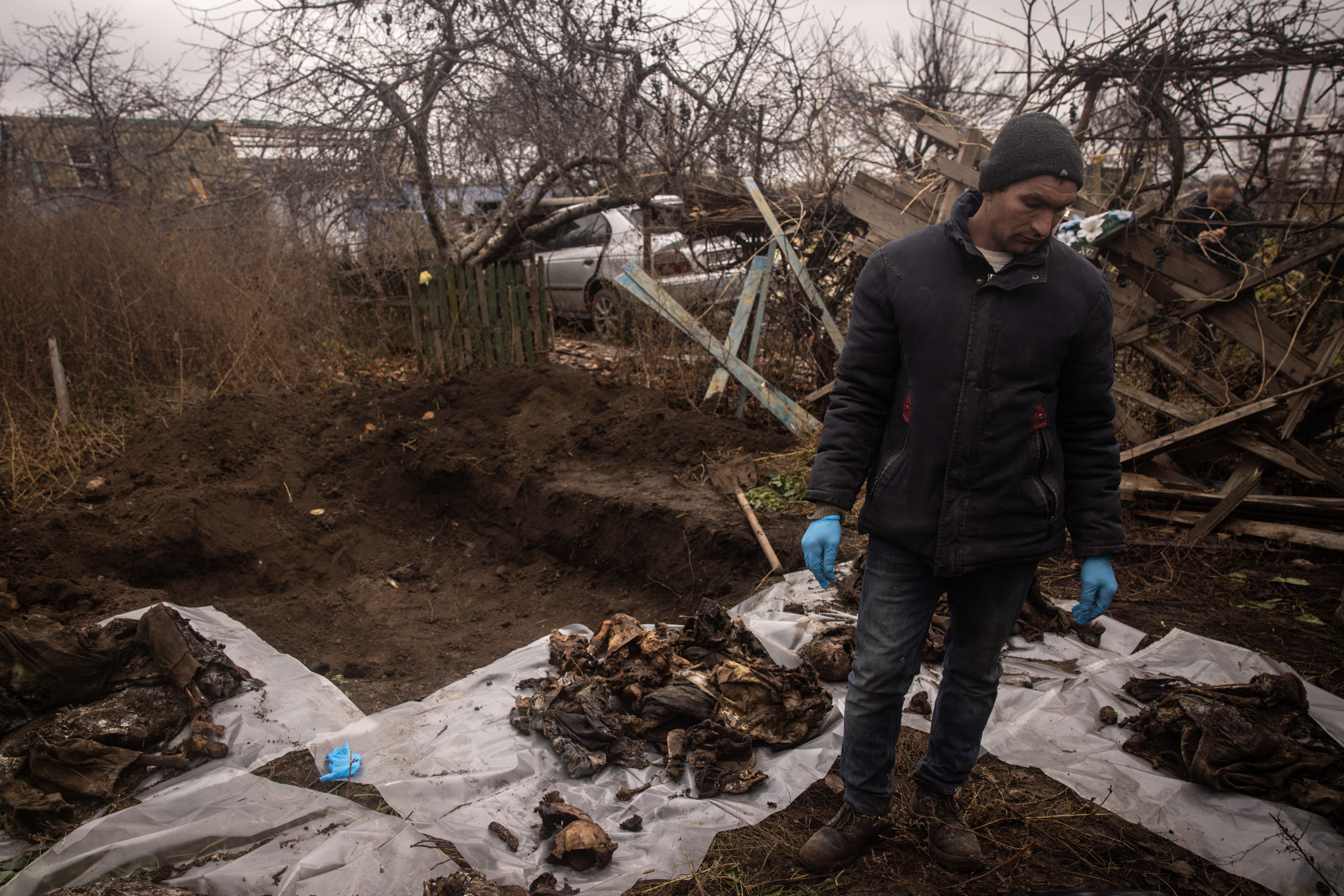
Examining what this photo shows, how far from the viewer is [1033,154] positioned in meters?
1.75

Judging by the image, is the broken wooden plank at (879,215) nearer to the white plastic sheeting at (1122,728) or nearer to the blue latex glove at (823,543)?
the white plastic sheeting at (1122,728)

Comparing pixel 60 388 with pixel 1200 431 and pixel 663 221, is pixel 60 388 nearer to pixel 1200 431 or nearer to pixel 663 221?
pixel 663 221

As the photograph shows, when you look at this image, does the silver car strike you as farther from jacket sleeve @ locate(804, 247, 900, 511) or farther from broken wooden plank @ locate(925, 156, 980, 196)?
jacket sleeve @ locate(804, 247, 900, 511)

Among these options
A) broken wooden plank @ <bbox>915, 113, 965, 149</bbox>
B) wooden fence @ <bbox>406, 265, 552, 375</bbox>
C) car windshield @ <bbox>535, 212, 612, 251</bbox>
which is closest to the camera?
broken wooden plank @ <bbox>915, 113, 965, 149</bbox>

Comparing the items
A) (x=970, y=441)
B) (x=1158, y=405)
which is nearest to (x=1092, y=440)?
(x=970, y=441)

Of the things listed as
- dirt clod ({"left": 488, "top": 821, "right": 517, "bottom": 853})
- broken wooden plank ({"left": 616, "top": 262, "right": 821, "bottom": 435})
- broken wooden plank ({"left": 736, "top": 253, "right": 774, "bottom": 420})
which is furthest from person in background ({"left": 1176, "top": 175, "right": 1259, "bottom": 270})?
dirt clod ({"left": 488, "top": 821, "right": 517, "bottom": 853})

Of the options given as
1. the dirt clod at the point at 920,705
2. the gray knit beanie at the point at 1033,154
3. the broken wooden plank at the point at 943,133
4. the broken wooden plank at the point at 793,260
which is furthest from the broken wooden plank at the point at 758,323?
the gray knit beanie at the point at 1033,154

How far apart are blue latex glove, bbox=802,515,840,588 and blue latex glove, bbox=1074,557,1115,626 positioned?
653 mm

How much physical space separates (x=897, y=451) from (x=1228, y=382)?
4514 millimetres

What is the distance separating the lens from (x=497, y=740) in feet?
9.24

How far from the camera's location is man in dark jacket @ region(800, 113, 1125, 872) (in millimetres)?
1798

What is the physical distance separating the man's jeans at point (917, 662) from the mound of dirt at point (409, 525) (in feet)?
7.04

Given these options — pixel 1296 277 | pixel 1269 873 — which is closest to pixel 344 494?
pixel 1269 873

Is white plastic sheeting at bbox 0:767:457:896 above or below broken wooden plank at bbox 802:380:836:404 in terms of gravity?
below
